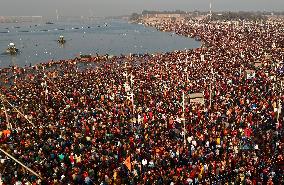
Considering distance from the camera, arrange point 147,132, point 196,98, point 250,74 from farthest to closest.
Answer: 1. point 250,74
2. point 196,98
3. point 147,132

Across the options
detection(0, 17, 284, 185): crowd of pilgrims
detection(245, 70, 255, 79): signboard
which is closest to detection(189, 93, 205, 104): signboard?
detection(0, 17, 284, 185): crowd of pilgrims

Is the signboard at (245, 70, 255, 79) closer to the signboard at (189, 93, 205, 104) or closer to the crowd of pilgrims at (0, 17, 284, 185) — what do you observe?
the crowd of pilgrims at (0, 17, 284, 185)

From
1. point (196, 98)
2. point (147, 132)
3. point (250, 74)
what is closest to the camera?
point (147, 132)

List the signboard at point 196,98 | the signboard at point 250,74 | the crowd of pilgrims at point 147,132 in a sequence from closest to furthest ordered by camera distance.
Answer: the crowd of pilgrims at point 147,132 < the signboard at point 196,98 < the signboard at point 250,74

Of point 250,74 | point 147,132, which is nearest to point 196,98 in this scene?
point 147,132

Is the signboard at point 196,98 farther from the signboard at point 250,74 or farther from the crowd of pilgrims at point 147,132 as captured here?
the signboard at point 250,74

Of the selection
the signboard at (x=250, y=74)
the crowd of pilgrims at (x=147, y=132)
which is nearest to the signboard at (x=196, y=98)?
the crowd of pilgrims at (x=147, y=132)

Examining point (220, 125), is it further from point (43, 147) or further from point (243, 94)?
point (43, 147)

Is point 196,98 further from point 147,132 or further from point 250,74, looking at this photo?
point 250,74

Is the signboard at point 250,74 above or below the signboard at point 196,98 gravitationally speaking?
above
